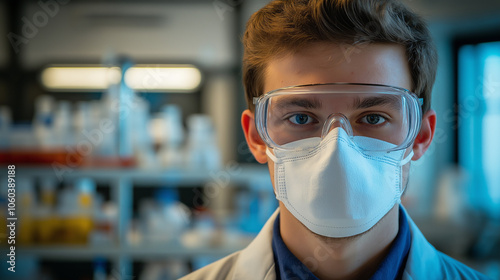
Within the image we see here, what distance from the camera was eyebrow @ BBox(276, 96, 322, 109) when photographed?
39.7 inches

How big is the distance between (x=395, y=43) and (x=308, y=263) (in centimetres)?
60

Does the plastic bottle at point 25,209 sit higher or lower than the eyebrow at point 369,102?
lower

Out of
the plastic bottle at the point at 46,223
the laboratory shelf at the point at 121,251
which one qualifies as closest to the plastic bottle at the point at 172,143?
the laboratory shelf at the point at 121,251

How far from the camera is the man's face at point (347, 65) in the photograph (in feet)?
3.25

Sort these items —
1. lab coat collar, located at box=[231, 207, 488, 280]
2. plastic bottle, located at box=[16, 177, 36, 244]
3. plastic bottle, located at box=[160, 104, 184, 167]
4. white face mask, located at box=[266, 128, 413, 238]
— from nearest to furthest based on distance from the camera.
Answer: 1. white face mask, located at box=[266, 128, 413, 238]
2. lab coat collar, located at box=[231, 207, 488, 280]
3. plastic bottle, located at box=[16, 177, 36, 244]
4. plastic bottle, located at box=[160, 104, 184, 167]

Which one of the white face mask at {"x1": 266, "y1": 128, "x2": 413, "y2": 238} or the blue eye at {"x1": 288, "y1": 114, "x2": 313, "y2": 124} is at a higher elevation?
the blue eye at {"x1": 288, "y1": 114, "x2": 313, "y2": 124}

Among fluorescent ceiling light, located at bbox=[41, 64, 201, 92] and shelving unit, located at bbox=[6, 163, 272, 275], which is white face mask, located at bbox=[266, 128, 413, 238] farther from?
fluorescent ceiling light, located at bbox=[41, 64, 201, 92]

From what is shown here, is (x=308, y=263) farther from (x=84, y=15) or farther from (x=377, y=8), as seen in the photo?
(x=84, y=15)

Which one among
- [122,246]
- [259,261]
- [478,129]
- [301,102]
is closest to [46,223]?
[122,246]

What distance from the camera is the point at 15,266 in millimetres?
2809

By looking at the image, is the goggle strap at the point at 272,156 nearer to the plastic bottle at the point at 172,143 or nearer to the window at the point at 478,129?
the plastic bottle at the point at 172,143

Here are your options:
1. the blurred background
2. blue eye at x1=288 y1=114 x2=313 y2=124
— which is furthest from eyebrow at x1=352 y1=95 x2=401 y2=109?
the blurred background

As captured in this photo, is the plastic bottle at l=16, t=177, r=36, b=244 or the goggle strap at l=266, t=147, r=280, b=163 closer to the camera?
the goggle strap at l=266, t=147, r=280, b=163

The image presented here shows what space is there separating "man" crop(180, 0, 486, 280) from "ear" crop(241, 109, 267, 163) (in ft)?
0.27
